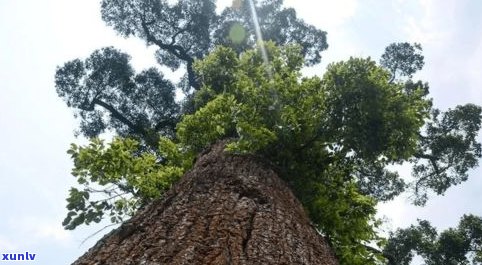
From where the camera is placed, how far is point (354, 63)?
8273 mm

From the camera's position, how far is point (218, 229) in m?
4.17

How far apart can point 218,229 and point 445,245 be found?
62.2 feet

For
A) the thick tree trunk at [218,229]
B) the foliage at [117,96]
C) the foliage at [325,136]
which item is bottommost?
the thick tree trunk at [218,229]

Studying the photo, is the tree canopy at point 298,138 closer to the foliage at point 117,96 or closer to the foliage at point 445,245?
the foliage at point 117,96

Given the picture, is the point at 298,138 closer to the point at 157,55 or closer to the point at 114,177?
the point at 114,177

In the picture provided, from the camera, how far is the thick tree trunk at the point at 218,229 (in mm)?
3705

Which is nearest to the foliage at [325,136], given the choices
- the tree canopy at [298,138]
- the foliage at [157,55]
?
the tree canopy at [298,138]

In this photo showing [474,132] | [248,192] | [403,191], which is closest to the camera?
[248,192]

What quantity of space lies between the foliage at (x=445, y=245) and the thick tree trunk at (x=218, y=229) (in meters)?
16.3

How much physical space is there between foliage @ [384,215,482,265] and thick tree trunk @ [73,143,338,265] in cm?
1628

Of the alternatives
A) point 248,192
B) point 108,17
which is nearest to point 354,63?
point 248,192

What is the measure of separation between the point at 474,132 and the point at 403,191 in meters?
3.45

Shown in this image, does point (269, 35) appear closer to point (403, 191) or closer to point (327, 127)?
Answer: point (403, 191)

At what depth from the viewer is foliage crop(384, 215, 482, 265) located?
20.1 m
